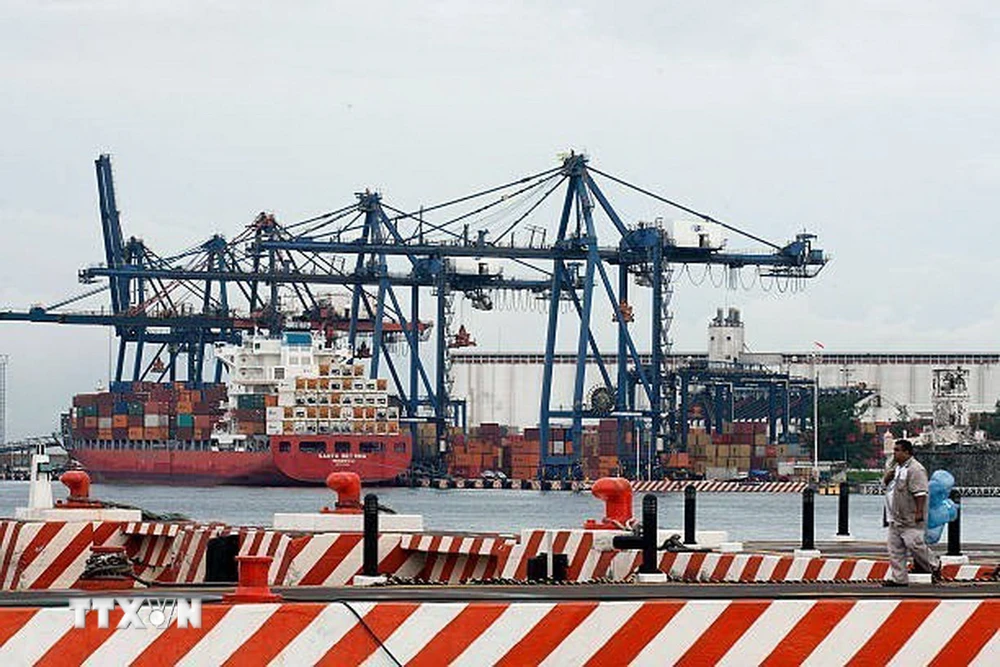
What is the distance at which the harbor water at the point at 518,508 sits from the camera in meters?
81.1

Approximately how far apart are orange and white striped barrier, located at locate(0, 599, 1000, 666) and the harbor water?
46.1 metres

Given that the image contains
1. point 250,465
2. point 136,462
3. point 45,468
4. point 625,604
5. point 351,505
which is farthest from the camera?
point 136,462

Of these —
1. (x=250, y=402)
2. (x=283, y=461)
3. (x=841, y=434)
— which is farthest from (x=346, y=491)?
(x=841, y=434)

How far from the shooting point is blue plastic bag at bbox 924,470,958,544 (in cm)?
1916

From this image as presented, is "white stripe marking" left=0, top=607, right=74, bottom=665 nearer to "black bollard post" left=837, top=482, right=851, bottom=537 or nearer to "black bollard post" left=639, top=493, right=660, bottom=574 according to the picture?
"black bollard post" left=639, top=493, right=660, bottom=574

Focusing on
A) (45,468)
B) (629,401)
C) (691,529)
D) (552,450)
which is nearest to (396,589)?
(691,529)

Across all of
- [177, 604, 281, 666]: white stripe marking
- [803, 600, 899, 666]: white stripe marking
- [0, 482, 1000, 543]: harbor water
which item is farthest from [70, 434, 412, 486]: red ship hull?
[177, 604, 281, 666]: white stripe marking

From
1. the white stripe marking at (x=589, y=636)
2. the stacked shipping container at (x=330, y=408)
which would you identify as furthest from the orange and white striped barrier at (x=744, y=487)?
the white stripe marking at (x=589, y=636)

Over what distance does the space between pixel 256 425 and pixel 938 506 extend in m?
148

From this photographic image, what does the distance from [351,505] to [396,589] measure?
28.6 feet

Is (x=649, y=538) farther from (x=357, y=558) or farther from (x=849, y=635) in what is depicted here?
(x=849, y=635)

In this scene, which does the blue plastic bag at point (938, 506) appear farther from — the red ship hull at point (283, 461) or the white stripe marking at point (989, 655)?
the red ship hull at point (283, 461)

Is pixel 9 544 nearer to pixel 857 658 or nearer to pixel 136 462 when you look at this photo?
pixel 857 658

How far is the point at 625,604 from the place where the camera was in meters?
11.9
